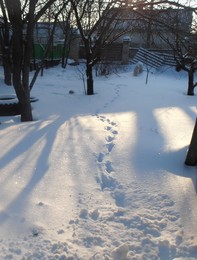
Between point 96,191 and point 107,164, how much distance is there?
89 centimetres

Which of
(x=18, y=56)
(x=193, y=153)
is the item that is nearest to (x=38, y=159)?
(x=193, y=153)

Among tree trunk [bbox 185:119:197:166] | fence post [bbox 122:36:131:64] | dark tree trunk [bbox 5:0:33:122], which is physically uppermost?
dark tree trunk [bbox 5:0:33:122]

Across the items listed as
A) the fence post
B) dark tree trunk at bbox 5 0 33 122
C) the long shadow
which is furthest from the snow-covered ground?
the fence post

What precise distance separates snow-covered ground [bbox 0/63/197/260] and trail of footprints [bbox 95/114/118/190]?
0.01 metres

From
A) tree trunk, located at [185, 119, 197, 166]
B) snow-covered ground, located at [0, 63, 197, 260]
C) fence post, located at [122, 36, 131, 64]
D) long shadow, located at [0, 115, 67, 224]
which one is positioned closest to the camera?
snow-covered ground, located at [0, 63, 197, 260]

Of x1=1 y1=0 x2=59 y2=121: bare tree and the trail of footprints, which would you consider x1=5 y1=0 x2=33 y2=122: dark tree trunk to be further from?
the trail of footprints

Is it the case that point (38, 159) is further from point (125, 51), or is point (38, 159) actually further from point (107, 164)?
point (125, 51)

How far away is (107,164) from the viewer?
16.1 feet

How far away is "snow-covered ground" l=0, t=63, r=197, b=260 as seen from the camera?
300cm

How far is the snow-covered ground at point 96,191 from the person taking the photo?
3.00 meters

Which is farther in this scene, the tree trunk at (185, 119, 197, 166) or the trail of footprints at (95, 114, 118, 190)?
the tree trunk at (185, 119, 197, 166)

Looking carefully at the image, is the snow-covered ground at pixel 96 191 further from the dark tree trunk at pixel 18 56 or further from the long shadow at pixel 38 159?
the dark tree trunk at pixel 18 56

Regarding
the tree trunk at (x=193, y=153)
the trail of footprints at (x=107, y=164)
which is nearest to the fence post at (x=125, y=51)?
the trail of footprints at (x=107, y=164)

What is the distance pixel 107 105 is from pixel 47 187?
686cm
